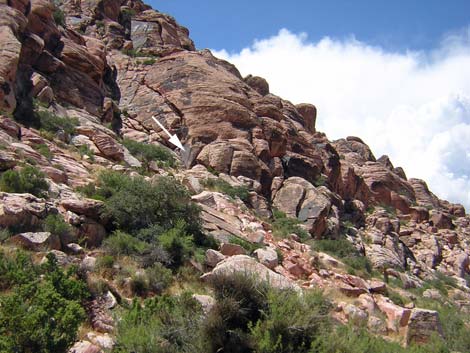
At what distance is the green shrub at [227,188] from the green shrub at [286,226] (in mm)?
1832

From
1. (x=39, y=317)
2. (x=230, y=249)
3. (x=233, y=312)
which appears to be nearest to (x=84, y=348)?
(x=39, y=317)

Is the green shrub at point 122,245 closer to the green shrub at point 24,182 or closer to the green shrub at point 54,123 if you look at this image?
the green shrub at point 24,182

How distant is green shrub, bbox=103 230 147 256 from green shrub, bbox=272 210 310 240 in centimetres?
943

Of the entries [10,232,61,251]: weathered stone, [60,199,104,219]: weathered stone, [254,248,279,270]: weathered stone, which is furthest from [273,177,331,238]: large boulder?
[10,232,61,251]: weathered stone

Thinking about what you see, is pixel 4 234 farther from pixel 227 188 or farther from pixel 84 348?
pixel 227 188

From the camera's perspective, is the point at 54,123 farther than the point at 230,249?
Yes

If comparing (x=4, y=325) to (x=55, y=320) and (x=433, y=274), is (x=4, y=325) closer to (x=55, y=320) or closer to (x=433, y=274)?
(x=55, y=320)

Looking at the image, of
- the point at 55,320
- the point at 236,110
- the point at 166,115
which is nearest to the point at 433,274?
the point at 236,110

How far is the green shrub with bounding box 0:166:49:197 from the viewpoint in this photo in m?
11.6

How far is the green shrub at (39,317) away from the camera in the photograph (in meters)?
5.90

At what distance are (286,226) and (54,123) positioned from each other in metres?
10.7

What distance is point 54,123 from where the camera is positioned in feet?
64.2

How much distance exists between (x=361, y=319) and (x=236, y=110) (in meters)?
17.5

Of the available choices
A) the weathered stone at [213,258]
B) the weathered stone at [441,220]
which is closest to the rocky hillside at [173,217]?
the weathered stone at [213,258]
